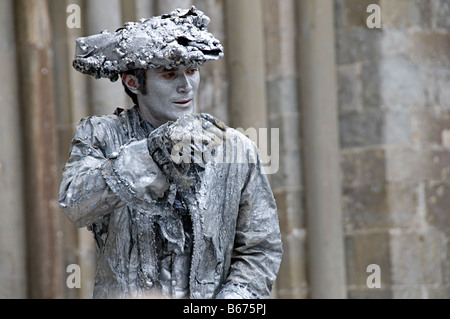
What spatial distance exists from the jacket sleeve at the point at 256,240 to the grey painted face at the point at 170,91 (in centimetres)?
28

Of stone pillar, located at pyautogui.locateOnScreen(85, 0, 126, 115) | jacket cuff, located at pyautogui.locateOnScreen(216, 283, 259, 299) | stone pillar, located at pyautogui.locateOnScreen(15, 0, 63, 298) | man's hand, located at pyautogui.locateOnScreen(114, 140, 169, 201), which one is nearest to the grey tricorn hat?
man's hand, located at pyautogui.locateOnScreen(114, 140, 169, 201)

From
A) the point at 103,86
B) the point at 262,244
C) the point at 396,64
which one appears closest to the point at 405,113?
the point at 396,64

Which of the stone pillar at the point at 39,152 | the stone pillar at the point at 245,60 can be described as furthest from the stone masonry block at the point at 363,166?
the stone pillar at the point at 39,152

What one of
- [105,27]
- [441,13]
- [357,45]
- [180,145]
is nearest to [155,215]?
[180,145]

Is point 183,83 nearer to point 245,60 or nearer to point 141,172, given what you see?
point 141,172

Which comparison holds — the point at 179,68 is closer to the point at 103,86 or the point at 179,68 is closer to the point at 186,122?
the point at 186,122

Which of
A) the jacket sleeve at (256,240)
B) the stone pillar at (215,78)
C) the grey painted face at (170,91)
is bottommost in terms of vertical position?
the jacket sleeve at (256,240)

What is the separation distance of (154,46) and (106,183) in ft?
1.48

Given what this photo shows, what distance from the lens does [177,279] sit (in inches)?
138

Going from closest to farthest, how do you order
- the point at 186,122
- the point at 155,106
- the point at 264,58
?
the point at 186,122
the point at 155,106
the point at 264,58

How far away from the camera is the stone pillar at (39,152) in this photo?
6.38 metres

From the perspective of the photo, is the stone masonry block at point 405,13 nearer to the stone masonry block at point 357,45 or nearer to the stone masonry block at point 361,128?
the stone masonry block at point 357,45

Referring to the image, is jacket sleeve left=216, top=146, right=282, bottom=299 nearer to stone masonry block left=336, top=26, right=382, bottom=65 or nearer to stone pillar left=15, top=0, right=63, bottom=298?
stone pillar left=15, top=0, right=63, bottom=298

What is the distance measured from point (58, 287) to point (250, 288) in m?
3.05
